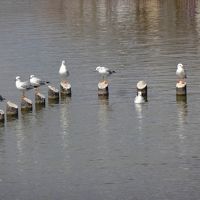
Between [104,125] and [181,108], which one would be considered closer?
[104,125]

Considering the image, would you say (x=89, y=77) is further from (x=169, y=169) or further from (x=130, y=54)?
(x=169, y=169)

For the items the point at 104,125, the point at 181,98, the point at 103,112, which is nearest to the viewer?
the point at 104,125

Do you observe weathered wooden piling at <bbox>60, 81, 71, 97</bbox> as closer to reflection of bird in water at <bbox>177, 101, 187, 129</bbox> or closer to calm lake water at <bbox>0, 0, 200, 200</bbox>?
calm lake water at <bbox>0, 0, 200, 200</bbox>

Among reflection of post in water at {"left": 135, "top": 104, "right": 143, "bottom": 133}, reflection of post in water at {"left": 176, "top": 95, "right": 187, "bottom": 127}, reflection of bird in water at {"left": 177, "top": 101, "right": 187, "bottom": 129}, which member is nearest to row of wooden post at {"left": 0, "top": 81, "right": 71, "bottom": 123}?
reflection of post in water at {"left": 135, "top": 104, "right": 143, "bottom": 133}

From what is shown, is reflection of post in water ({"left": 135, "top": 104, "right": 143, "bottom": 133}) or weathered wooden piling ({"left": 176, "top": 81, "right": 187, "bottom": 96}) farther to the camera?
weathered wooden piling ({"left": 176, "top": 81, "right": 187, "bottom": 96})

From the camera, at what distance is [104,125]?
4081 centimetres

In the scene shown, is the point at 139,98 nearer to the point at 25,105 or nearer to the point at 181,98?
the point at 181,98

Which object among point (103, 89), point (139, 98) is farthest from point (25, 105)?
point (139, 98)

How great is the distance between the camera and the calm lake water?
31.9 metres

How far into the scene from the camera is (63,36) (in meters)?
76.8

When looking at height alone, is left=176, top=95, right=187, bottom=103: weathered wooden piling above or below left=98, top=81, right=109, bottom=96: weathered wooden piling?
below

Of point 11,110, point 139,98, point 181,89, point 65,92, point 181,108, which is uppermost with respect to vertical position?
point 181,89

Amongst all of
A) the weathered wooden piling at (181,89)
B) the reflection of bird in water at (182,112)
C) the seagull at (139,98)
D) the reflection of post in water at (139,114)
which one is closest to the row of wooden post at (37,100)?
the seagull at (139,98)

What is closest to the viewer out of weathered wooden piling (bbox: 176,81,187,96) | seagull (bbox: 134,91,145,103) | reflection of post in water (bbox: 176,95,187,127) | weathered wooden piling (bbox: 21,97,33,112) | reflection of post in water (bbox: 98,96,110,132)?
reflection of post in water (bbox: 98,96,110,132)
